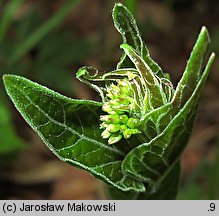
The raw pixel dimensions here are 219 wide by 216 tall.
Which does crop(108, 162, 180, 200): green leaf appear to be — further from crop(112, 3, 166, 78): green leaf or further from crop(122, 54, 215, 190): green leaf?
crop(112, 3, 166, 78): green leaf

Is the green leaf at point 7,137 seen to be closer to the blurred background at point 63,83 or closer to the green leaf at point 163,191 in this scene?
the blurred background at point 63,83

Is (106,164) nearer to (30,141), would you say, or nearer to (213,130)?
(30,141)

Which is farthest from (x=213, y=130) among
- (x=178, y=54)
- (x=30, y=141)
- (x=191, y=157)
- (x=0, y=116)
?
(x=0, y=116)

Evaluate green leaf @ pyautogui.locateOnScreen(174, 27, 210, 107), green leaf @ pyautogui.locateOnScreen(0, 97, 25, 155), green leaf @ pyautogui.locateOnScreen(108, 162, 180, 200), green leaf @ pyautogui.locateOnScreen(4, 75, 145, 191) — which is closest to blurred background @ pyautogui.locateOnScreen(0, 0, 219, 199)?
green leaf @ pyautogui.locateOnScreen(0, 97, 25, 155)

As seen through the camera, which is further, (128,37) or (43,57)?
(43,57)

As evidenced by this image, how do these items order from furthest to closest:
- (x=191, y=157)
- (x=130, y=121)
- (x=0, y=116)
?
(x=191, y=157)
(x=0, y=116)
(x=130, y=121)

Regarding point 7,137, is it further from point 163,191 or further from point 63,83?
point 163,191
